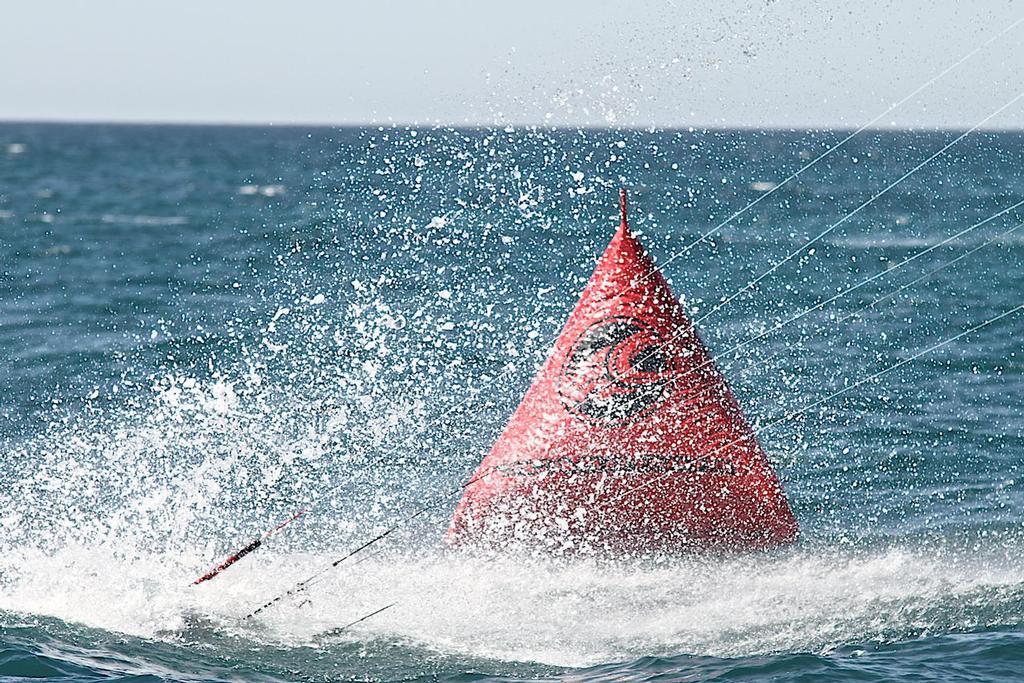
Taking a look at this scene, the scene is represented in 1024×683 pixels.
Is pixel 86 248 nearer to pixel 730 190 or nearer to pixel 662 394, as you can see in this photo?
pixel 662 394

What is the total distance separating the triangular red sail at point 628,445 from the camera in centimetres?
1050

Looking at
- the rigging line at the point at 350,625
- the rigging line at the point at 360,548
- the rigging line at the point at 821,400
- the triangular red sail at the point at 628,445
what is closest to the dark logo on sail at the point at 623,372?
the triangular red sail at the point at 628,445

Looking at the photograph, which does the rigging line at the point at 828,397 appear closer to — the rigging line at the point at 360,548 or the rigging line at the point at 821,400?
the rigging line at the point at 821,400

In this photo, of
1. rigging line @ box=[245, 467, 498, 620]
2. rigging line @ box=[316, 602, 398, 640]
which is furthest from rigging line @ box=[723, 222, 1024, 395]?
rigging line @ box=[316, 602, 398, 640]

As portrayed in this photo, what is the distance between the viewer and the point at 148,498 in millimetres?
12242

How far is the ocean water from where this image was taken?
908 centimetres

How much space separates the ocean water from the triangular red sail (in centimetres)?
30

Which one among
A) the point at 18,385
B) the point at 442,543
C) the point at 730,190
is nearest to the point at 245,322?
the point at 18,385

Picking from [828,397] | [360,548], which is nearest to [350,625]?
[360,548]

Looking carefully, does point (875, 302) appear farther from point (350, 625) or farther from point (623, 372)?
point (350, 625)

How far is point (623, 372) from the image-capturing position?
34.4 ft

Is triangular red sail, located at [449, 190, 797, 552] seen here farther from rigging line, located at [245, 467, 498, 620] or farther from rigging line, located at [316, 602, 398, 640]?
rigging line, located at [316, 602, 398, 640]

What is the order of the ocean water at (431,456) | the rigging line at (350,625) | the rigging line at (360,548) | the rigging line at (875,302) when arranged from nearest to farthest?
the ocean water at (431,456)
the rigging line at (350,625)
the rigging line at (360,548)
the rigging line at (875,302)

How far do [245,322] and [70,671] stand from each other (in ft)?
42.9
